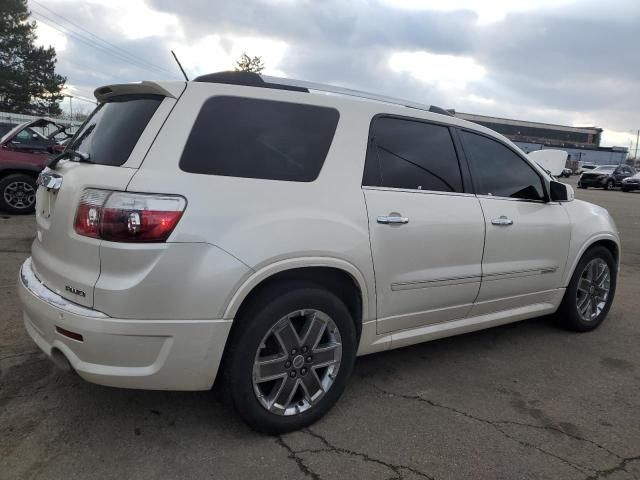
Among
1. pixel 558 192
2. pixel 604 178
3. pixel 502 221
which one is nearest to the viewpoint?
pixel 502 221

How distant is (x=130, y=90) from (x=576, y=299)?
390 cm

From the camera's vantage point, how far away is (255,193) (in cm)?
258

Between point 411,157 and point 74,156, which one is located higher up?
point 411,157

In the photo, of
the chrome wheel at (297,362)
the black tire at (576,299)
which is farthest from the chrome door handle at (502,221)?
the chrome wheel at (297,362)

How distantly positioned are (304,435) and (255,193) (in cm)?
132

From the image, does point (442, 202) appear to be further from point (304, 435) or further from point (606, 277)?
point (606, 277)

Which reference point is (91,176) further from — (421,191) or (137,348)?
(421,191)

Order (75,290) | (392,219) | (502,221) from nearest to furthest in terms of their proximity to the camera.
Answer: (75,290) < (392,219) < (502,221)

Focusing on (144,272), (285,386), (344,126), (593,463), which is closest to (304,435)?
(285,386)

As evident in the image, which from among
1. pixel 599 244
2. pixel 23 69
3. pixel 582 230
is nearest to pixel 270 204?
pixel 582 230

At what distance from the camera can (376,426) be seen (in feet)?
9.68

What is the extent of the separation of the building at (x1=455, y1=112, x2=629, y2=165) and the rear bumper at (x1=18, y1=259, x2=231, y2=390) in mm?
87829

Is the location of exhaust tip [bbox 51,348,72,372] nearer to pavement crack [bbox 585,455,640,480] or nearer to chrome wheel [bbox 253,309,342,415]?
chrome wheel [bbox 253,309,342,415]

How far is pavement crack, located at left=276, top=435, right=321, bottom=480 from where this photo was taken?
2492mm
